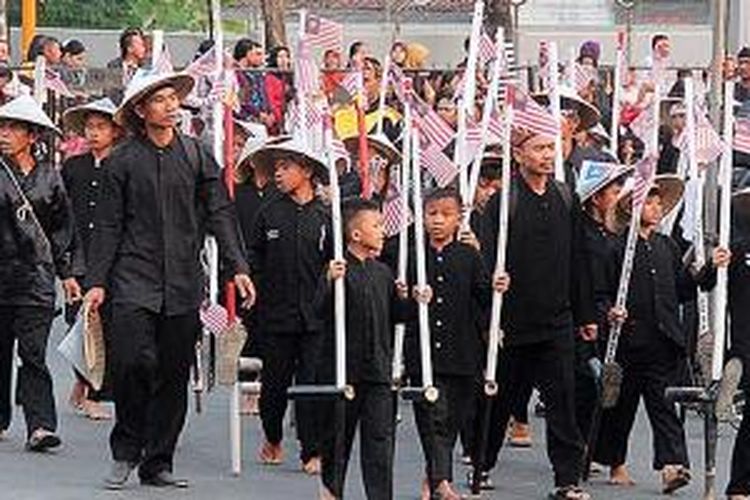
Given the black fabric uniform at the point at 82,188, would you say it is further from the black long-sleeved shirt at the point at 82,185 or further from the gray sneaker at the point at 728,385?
the gray sneaker at the point at 728,385

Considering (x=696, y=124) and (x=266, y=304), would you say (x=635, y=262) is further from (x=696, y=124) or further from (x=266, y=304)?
→ (x=266, y=304)

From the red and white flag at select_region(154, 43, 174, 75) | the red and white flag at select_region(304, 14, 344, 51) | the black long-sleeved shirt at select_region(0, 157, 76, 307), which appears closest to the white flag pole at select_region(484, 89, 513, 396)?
the red and white flag at select_region(304, 14, 344, 51)

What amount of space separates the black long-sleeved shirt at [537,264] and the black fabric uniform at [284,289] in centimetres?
142

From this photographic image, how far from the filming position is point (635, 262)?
1305cm

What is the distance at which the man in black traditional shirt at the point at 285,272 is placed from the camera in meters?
13.5

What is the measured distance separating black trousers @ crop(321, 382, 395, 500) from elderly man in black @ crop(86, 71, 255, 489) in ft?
2.92

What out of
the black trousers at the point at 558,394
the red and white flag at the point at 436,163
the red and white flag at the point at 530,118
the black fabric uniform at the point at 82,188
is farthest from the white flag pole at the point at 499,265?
the black fabric uniform at the point at 82,188

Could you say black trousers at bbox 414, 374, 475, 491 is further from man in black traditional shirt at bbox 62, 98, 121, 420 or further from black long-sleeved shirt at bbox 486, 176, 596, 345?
man in black traditional shirt at bbox 62, 98, 121, 420

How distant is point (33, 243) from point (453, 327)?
271 cm

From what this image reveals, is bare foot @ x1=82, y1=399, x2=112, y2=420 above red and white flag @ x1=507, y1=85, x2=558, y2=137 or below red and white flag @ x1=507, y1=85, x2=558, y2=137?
below

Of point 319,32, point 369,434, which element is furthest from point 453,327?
point 319,32

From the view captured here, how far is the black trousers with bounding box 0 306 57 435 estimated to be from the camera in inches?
535

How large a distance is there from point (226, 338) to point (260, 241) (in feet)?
3.49

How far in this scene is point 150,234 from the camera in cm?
1221
